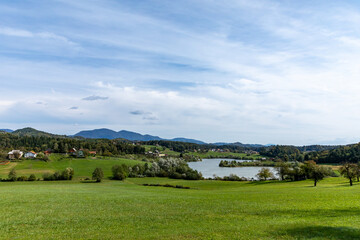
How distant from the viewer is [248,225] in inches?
677

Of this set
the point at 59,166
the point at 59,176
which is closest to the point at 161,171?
the point at 59,176

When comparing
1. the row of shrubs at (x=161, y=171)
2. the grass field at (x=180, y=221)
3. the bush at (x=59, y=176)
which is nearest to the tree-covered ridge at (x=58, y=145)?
the row of shrubs at (x=161, y=171)

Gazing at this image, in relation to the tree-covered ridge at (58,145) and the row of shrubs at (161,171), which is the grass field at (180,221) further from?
the tree-covered ridge at (58,145)

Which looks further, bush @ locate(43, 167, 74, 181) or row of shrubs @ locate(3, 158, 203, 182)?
row of shrubs @ locate(3, 158, 203, 182)

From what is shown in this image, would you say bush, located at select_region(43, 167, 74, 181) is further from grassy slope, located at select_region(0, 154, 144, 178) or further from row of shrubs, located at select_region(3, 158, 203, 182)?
row of shrubs, located at select_region(3, 158, 203, 182)

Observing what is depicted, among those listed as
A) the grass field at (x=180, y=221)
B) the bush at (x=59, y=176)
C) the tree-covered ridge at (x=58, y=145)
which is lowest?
the bush at (x=59, y=176)

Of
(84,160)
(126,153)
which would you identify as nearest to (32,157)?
(84,160)

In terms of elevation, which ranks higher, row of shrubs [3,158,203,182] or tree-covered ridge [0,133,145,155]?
tree-covered ridge [0,133,145,155]

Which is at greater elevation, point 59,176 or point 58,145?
point 58,145

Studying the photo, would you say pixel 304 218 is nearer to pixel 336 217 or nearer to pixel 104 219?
pixel 336 217

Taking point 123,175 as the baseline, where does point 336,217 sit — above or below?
above

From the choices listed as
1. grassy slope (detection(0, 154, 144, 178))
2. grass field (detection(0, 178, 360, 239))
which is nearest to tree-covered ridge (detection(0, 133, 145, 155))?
grassy slope (detection(0, 154, 144, 178))

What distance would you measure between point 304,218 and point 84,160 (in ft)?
411

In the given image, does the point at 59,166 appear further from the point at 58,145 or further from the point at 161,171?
the point at 58,145
